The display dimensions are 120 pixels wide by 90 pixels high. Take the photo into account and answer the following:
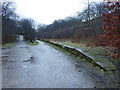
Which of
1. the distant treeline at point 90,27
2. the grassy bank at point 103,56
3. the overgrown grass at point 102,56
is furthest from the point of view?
the distant treeline at point 90,27

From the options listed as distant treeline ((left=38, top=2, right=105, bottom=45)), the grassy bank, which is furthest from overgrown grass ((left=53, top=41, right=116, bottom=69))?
distant treeline ((left=38, top=2, right=105, bottom=45))

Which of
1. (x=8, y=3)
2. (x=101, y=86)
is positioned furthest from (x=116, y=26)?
(x=8, y=3)

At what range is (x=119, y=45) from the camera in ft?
12.4

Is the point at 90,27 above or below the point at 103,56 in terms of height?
above

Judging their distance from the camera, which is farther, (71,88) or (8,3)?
(8,3)

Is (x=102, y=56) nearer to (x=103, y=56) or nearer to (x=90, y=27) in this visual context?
(x=103, y=56)

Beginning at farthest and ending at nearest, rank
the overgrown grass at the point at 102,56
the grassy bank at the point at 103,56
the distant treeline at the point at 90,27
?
the distant treeline at the point at 90,27 → the overgrown grass at the point at 102,56 → the grassy bank at the point at 103,56

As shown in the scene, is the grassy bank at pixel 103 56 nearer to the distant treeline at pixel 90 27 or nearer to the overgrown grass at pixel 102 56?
the overgrown grass at pixel 102 56

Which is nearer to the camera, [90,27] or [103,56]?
[103,56]

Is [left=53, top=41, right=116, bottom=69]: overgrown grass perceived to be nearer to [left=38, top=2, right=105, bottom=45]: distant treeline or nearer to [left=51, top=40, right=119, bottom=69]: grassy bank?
[left=51, top=40, right=119, bottom=69]: grassy bank

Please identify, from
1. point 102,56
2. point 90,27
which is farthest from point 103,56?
point 90,27

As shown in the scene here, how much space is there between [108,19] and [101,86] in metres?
1.90

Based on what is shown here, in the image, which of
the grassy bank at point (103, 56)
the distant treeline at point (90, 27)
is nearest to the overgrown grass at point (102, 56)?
the grassy bank at point (103, 56)

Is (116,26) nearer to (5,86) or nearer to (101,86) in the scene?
(101,86)
